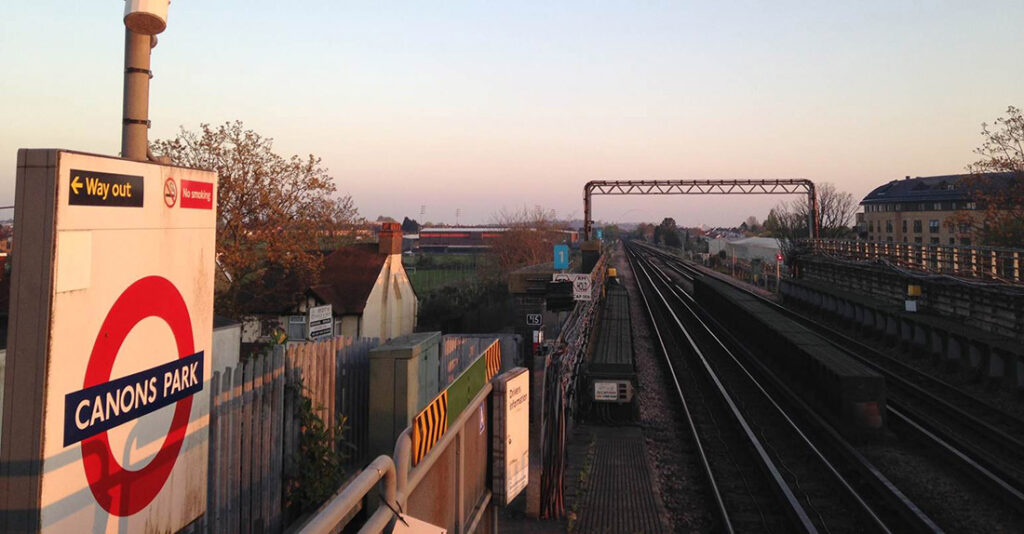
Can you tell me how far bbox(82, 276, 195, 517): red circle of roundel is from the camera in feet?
10.1

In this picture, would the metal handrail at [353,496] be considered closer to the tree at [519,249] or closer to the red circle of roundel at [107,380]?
the red circle of roundel at [107,380]

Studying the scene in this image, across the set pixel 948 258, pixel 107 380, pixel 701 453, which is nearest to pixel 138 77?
pixel 107 380

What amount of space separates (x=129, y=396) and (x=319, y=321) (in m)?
10.3

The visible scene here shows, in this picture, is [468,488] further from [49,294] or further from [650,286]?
[650,286]

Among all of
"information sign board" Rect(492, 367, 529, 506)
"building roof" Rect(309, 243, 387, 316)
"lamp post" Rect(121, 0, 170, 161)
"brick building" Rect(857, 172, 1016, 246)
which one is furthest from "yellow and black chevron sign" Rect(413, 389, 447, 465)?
"brick building" Rect(857, 172, 1016, 246)

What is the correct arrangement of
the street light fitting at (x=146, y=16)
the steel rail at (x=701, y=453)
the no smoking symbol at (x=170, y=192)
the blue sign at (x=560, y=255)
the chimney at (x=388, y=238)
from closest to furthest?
1. the no smoking symbol at (x=170, y=192)
2. the street light fitting at (x=146, y=16)
3. the steel rail at (x=701, y=453)
4. the blue sign at (x=560, y=255)
5. the chimney at (x=388, y=238)

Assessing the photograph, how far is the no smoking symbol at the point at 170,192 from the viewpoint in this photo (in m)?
3.64

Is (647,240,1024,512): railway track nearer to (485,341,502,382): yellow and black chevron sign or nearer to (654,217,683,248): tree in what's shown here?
(485,341,502,382): yellow and black chevron sign

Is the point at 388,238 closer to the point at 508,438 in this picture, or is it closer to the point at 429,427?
the point at 508,438

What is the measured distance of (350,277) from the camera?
24.9 metres

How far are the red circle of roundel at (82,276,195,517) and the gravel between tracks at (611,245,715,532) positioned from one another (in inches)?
279

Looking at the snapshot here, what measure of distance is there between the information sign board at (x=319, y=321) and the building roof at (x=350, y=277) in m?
9.22

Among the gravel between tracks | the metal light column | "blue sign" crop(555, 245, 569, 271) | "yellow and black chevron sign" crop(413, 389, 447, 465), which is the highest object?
the metal light column

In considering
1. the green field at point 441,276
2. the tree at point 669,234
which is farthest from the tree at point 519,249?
the tree at point 669,234
